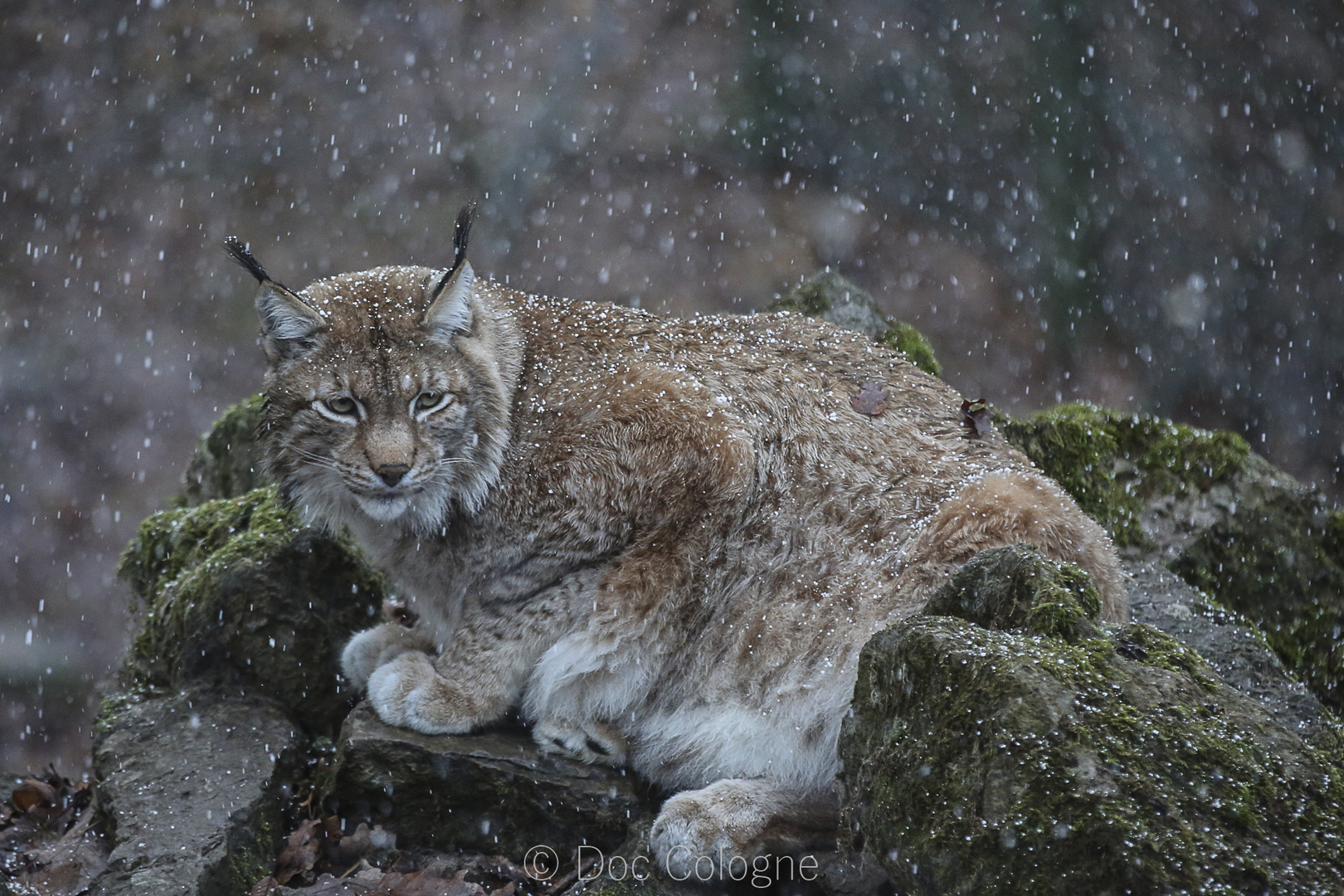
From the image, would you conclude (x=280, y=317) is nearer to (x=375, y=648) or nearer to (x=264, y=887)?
(x=375, y=648)

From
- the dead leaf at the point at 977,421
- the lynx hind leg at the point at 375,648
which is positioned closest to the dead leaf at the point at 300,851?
the lynx hind leg at the point at 375,648

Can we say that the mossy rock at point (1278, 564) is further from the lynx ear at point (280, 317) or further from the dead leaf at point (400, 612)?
the lynx ear at point (280, 317)

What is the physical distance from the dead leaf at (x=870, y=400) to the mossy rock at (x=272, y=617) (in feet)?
7.27

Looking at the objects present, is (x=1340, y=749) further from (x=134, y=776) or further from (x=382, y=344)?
(x=134, y=776)

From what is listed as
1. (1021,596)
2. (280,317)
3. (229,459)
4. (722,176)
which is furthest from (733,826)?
(722,176)

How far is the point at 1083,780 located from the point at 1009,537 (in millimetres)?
1299

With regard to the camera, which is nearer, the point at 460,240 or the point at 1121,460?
the point at 460,240

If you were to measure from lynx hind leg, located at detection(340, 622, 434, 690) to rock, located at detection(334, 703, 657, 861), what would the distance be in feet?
1.59

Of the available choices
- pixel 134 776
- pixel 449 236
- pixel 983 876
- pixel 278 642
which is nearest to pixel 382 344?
pixel 278 642

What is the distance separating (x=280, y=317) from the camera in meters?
3.79

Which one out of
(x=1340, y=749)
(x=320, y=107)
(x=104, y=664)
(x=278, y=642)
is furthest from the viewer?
(x=320, y=107)

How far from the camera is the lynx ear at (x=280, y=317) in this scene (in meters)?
3.69

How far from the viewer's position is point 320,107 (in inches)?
465

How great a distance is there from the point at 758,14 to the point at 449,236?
14.1 feet
